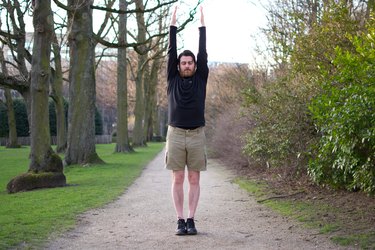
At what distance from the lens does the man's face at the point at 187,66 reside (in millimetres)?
6430

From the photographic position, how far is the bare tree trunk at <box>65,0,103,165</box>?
61.7ft

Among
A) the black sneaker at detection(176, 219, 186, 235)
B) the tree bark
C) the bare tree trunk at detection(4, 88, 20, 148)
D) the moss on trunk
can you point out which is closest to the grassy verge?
the black sneaker at detection(176, 219, 186, 235)

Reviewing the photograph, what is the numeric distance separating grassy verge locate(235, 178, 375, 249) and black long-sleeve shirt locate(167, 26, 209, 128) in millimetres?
2045

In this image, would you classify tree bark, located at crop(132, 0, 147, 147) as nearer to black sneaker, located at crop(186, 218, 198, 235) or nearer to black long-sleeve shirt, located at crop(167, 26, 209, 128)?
black long-sleeve shirt, located at crop(167, 26, 209, 128)

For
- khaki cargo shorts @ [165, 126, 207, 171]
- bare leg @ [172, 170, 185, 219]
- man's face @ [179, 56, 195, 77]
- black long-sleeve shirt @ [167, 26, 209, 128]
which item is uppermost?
man's face @ [179, 56, 195, 77]

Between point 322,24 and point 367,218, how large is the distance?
4.19 meters

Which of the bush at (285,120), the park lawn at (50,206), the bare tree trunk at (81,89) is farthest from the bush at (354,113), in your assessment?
the bare tree trunk at (81,89)

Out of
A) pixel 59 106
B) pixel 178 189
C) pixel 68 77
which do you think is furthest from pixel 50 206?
pixel 59 106

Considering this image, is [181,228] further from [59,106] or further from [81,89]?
[59,106]

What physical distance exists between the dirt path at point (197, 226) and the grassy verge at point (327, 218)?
0.20 m

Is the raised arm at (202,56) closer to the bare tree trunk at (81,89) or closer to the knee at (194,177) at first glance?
the knee at (194,177)

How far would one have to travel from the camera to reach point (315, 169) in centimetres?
861

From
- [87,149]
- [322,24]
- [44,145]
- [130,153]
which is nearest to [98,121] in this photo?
[130,153]


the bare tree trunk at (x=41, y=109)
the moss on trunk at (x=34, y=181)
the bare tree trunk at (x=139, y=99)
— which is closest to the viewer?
the moss on trunk at (x=34, y=181)
